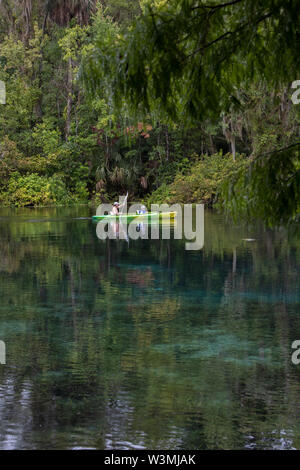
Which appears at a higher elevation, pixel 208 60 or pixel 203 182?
pixel 203 182

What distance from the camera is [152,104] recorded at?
614 cm

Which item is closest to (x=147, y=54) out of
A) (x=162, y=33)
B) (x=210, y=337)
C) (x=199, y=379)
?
(x=162, y=33)

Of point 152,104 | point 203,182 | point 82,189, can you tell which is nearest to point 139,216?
point 203,182

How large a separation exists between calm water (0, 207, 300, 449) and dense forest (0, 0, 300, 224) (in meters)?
1.09

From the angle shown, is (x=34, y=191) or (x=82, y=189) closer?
(x=34, y=191)

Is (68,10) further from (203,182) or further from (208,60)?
(208,60)

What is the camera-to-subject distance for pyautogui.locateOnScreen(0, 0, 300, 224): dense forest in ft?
19.2

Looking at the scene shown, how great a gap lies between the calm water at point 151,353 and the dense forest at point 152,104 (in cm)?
109

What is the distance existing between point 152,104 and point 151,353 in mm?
3992

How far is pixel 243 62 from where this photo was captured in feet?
20.2

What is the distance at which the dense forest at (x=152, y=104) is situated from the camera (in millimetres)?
5852

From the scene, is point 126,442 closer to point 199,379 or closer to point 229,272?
point 199,379

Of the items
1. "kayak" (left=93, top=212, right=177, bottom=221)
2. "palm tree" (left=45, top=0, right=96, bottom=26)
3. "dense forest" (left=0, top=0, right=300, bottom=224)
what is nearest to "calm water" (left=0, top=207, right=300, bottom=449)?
"dense forest" (left=0, top=0, right=300, bottom=224)

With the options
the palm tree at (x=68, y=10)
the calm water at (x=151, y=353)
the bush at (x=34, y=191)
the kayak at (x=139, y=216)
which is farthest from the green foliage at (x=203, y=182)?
the calm water at (x=151, y=353)
